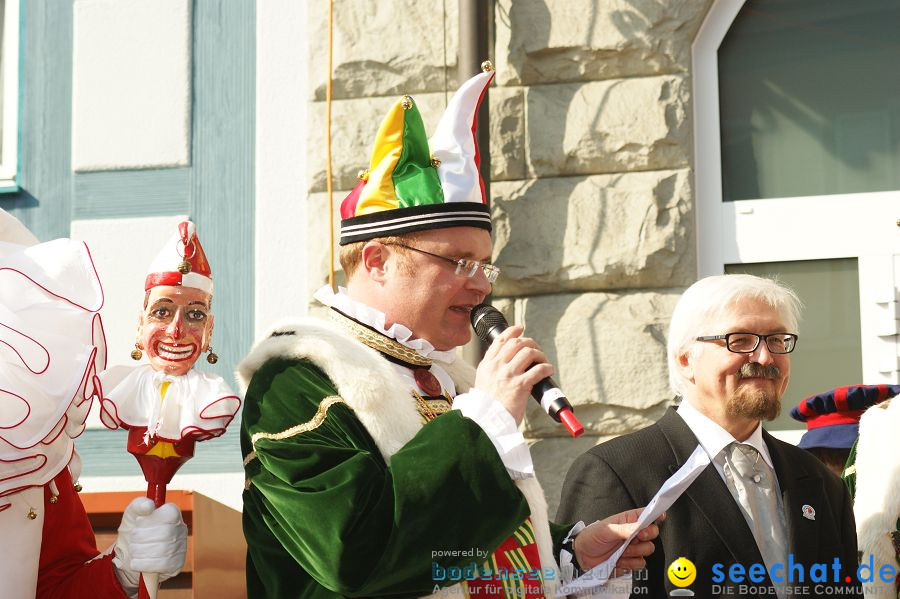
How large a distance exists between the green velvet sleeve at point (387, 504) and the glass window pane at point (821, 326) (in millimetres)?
2501

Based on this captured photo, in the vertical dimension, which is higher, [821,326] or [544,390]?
[821,326]

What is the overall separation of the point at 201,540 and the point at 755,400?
1436mm

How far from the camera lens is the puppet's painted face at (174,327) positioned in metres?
3.10

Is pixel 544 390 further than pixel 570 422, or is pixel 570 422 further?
pixel 544 390

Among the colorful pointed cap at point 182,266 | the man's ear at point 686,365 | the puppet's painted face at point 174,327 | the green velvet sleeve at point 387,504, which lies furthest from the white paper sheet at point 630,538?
the colorful pointed cap at point 182,266

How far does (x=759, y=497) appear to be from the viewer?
10.8ft

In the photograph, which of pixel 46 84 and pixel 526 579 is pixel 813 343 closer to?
pixel 526 579

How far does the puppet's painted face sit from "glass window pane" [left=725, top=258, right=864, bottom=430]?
2348 millimetres

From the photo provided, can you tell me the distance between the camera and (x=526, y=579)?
2686 mm

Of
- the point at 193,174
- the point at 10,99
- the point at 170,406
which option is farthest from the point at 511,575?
the point at 10,99

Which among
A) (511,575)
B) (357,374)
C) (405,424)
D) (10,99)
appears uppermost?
(10,99)

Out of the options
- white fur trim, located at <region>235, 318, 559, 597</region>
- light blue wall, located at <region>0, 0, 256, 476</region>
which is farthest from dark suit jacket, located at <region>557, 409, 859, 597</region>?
light blue wall, located at <region>0, 0, 256, 476</region>

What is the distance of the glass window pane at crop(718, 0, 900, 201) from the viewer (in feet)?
16.0

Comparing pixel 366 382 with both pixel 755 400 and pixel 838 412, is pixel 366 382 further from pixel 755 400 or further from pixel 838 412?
pixel 838 412
